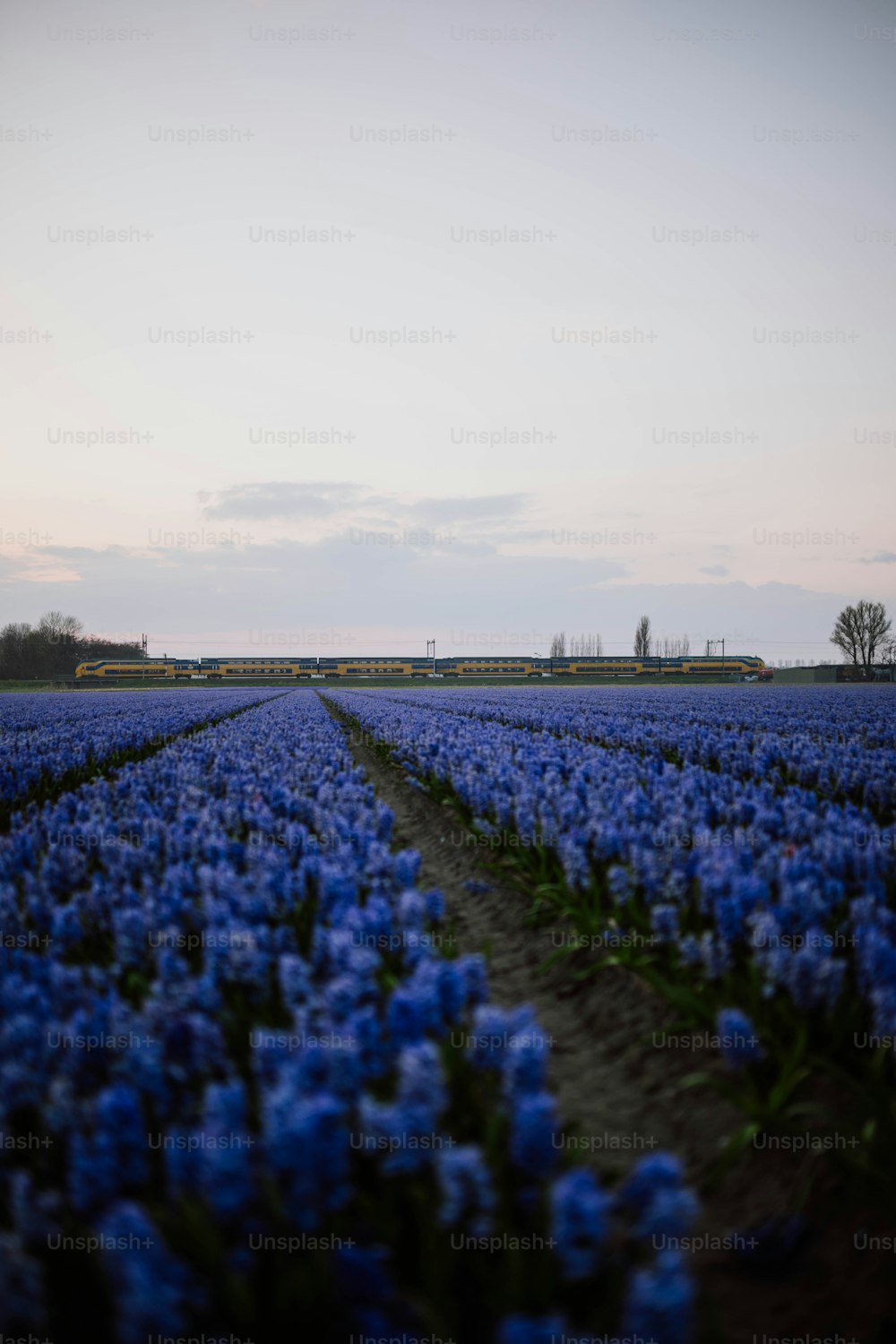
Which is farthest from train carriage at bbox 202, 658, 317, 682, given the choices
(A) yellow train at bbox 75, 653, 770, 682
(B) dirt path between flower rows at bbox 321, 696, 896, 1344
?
(B) dirt path between flower rows at bbox 321, 696, 896, 1344

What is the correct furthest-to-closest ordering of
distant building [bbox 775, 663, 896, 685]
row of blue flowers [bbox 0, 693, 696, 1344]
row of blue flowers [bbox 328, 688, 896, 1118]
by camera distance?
distant building [bbox 775, 663, 896, 685], row of blue flowers [bbox 328, 688, 896, 1118], row of blue flowers [bbox 0, 693, 696, 1344]

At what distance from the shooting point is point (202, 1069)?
89.3 inches

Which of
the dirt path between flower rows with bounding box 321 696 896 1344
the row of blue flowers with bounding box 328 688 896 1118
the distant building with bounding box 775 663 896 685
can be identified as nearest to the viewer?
the dirt path between flower rows with bounding box 321 696 896 1344

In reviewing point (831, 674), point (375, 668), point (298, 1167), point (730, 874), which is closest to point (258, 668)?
point (375, 668)

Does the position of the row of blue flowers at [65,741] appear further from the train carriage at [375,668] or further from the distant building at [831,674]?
the distant building at [831,674]

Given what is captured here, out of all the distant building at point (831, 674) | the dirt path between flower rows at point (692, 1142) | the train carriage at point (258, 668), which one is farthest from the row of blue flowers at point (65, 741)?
the distant building at point (831, 674)

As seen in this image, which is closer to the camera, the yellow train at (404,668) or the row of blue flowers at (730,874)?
the row of blue flowers at (730,874)

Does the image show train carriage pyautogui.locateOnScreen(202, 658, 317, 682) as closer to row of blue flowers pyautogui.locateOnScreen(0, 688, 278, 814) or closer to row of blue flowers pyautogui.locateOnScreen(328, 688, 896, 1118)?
row of blue flowers pyautogui.locateOnScreen(0, 688, 278, 814)

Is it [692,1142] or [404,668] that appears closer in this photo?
[692,1142]

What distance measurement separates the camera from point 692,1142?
120 inches

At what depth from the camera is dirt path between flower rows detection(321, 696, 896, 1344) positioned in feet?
7.18

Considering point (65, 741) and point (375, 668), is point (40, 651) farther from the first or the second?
point (65, 741)

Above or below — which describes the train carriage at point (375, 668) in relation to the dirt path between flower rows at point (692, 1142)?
above

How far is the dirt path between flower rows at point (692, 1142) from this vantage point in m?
2.19
